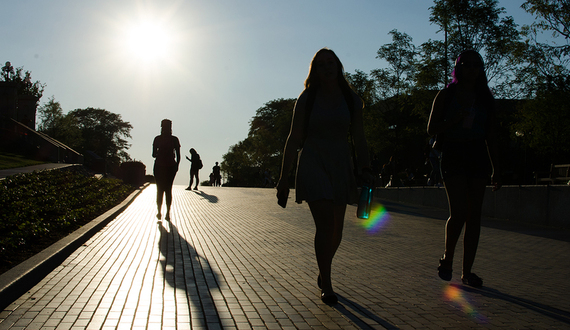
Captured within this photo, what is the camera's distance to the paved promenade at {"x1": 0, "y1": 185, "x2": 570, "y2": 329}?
12.5 ft

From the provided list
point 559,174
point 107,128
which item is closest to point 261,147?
point 107,128

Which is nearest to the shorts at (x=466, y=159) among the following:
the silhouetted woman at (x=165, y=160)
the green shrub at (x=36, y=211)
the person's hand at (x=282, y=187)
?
the person's hand at (x=282, y=187)

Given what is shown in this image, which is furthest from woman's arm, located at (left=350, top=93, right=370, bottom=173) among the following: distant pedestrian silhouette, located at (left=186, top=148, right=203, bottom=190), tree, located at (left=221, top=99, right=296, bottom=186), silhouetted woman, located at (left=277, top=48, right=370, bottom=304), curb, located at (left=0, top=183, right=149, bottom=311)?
tree, located at (left=221, top=99, right=296, bottom=186)

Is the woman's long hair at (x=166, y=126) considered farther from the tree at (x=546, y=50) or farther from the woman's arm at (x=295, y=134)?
the tree at (x=546, y=50)

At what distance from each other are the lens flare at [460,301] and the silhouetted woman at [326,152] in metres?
0.92

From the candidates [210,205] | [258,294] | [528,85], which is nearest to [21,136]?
[210,205]

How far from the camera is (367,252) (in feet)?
24.2

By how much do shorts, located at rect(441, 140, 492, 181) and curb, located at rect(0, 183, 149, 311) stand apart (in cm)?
365

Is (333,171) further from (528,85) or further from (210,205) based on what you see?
(528,85)

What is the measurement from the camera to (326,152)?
4.35 meters

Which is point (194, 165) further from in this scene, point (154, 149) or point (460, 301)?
point (460, 301)

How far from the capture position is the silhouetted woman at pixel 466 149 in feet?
15.9

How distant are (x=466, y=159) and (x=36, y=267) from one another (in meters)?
3.93

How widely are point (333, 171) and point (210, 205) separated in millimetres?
12160
